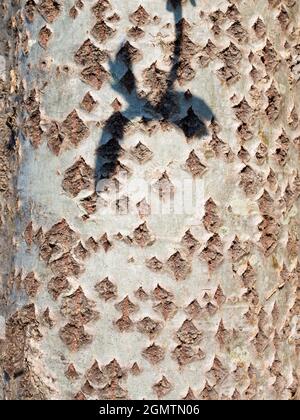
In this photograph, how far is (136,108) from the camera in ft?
7.08

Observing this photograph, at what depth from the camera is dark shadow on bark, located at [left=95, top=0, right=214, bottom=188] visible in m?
2.15

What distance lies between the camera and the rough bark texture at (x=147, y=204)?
2.15m

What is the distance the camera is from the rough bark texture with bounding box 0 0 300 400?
2.15m

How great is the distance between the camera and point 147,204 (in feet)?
7.02

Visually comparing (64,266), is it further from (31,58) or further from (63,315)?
(31,58)

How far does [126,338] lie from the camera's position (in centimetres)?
215

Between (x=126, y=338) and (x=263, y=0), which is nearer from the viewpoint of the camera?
(x=126, y=338)

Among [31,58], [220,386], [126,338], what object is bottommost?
[220,386]

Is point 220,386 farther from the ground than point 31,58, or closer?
closer

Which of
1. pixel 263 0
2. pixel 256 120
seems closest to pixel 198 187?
pixel 256 120

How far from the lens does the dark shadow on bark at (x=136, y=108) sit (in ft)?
7.07

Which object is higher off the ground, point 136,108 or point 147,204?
point 136,108

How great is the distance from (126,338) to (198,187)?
1.51 feet

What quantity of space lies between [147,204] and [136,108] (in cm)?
27
